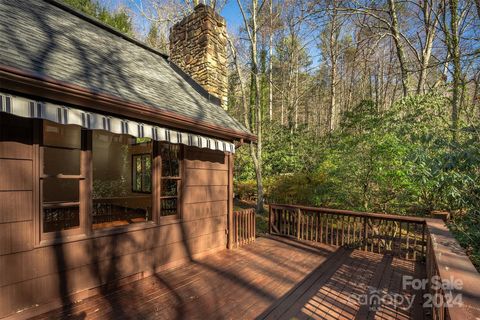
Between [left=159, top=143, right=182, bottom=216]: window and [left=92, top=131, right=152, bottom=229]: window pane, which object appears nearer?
[left=159, top=143, right=182, bottom=216]: window

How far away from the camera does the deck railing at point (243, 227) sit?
19.3 ft

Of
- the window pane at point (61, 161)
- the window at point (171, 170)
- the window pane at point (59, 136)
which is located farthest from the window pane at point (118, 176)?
the window at point (171, 170)

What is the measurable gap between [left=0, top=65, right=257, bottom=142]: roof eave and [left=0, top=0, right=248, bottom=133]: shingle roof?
0.09m

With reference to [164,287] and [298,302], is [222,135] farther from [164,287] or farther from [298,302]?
[298,302]

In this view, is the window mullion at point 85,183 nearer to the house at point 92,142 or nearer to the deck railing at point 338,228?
the house at point 92,142

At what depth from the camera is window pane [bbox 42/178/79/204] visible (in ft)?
22.3

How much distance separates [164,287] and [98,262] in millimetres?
952

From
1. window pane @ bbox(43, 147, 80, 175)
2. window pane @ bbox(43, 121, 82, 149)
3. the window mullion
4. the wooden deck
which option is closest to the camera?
the wooden deck

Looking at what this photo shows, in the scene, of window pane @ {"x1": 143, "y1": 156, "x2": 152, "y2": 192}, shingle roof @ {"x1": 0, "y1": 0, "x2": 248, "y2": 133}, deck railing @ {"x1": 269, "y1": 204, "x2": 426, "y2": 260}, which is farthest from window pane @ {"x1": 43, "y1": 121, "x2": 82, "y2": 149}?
deck railing @ {"x1": 269, "y1": 204, "x2": 426, "y2": 260}

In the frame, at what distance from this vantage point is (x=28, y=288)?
285 centimetres

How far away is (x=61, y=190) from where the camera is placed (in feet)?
23.1

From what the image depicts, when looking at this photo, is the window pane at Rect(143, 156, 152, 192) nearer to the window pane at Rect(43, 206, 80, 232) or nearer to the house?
the house

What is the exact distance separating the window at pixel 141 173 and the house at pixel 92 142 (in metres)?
1.26

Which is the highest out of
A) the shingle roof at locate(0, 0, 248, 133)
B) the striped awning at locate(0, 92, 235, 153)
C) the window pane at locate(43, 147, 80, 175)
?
the shingle roof at locate(0, 0, 248, 133)
